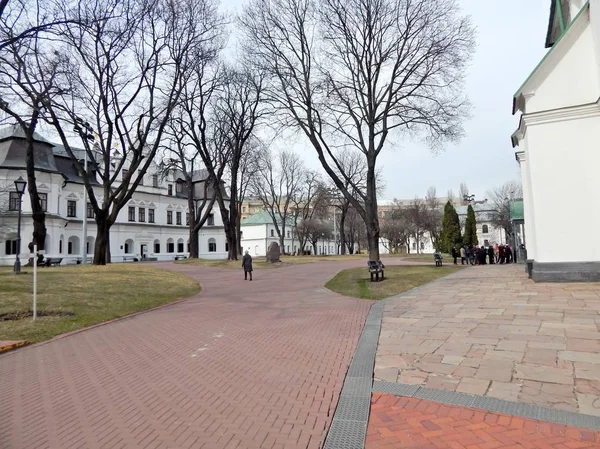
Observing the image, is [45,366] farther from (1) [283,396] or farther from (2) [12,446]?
(1) [283,396]

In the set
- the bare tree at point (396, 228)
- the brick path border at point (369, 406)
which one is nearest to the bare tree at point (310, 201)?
the bare tree at point (396, 228)

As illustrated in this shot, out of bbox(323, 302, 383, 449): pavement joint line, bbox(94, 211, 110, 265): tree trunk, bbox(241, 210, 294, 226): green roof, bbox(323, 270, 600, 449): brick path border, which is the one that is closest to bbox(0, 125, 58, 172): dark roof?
bbox(94, 211, 110, 265): tree trunk

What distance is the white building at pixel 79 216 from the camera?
42750 mm

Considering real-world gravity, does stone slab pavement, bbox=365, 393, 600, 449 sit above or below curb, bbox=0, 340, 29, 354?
below

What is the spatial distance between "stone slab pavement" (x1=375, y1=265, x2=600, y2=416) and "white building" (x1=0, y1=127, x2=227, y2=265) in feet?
96.5

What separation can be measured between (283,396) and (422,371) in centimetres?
202

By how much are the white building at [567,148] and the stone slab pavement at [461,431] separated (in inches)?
474

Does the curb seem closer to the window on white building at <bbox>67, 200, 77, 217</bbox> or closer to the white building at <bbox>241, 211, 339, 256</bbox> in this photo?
the window on white building at <bbox>67, 200, 77, 217</bbox>

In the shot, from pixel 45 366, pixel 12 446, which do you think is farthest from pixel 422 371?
pixel 45 366

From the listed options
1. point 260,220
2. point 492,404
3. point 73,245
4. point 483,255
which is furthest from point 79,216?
point 492,404

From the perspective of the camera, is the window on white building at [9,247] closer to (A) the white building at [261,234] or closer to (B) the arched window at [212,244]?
(B) the arched window at [212,244]

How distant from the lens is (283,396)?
16.2 feet

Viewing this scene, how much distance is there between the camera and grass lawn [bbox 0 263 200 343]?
9.71 metres

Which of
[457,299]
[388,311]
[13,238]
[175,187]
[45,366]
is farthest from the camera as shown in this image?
[175,187]
